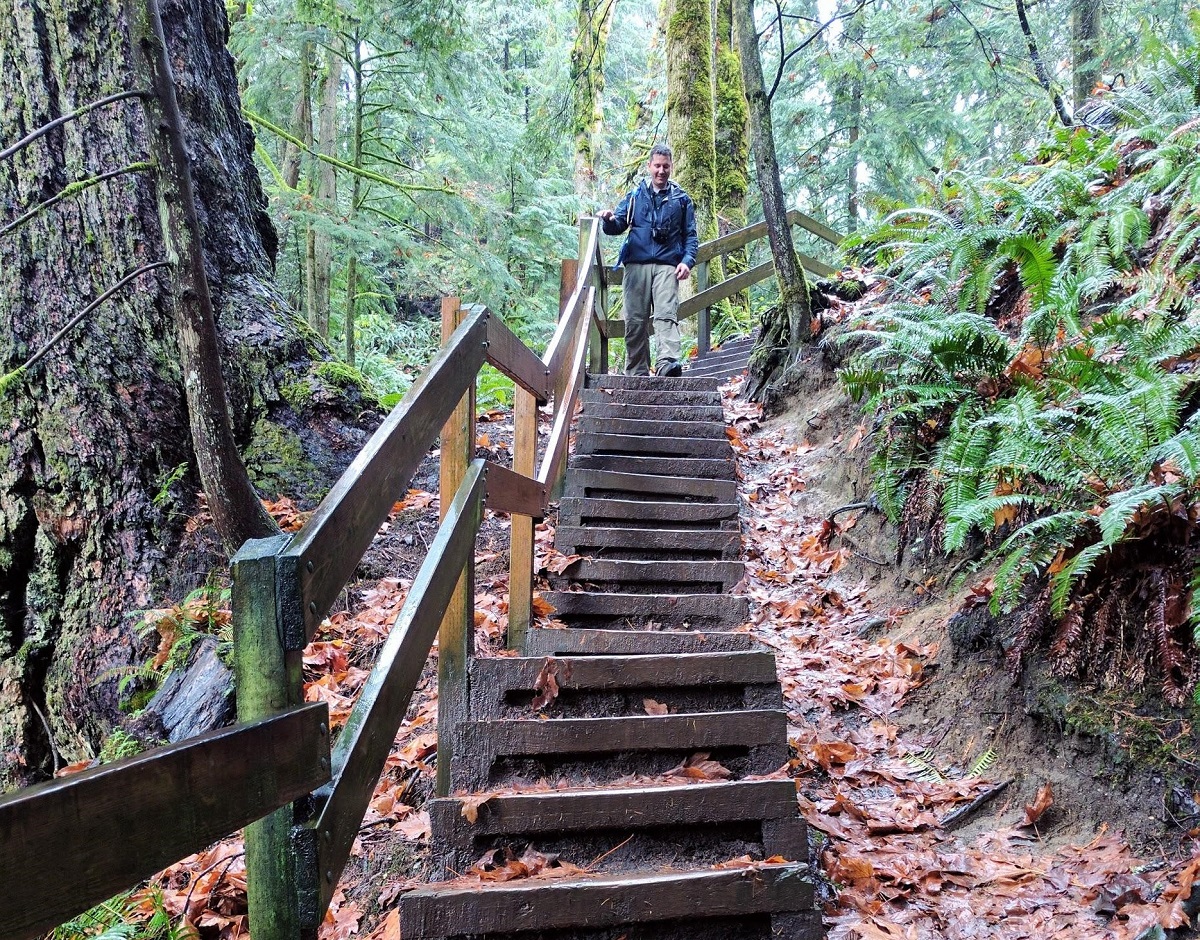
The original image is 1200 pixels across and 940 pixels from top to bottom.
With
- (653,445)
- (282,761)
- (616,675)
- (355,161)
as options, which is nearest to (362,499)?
(282,761)

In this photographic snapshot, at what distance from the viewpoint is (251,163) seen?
5727mm

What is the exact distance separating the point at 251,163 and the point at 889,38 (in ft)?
34.4

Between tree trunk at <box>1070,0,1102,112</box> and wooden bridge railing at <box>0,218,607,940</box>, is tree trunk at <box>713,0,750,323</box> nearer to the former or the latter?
tree trunk at <box>1070,0,1102,112</box>

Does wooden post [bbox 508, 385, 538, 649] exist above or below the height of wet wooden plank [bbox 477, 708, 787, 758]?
above

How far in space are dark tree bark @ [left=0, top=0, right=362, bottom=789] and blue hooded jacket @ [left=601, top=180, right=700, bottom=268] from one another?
405 cm

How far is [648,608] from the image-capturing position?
4363 millimetres

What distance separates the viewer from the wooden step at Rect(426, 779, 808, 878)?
2.64 m

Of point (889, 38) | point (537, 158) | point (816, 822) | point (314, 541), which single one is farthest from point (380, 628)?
point (889, 38)

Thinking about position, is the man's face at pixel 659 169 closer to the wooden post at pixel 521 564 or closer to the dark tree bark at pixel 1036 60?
the dark tree bark at pixel 1036 60

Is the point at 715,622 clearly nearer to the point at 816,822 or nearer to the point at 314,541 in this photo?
the point at 816,822

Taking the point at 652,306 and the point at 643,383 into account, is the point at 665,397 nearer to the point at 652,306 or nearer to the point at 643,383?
the point at 643,383

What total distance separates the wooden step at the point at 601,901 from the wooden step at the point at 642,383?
16.6 ft

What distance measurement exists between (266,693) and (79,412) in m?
3.72

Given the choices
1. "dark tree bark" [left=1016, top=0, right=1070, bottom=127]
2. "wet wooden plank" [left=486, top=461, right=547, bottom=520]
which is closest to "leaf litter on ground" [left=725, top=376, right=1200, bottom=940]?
"wet wooden plank" [left=486, top=461, right=547, bottom=520]
